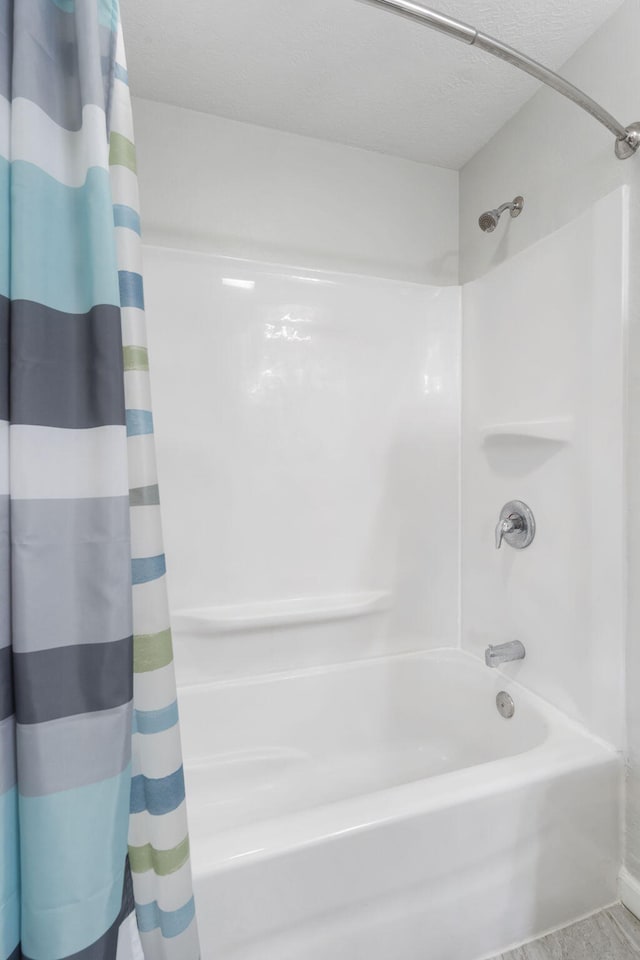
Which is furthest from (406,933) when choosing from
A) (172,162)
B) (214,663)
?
(172,162)

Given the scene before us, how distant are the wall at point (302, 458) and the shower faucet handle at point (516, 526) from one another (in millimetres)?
328

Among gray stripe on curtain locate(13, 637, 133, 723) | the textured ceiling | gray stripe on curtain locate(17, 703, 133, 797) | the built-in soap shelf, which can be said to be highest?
the textured ceiling

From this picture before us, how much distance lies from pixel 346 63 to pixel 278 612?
5.66 ft

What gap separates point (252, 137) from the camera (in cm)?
177

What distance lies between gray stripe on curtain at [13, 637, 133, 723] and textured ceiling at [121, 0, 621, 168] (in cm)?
160

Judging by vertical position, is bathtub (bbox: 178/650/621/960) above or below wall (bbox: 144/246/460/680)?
below

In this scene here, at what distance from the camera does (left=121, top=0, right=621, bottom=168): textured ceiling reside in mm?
1332

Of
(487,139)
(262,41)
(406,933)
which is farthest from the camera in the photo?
(487,139)

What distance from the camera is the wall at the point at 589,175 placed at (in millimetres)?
1249

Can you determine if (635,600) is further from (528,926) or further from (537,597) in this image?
(528,926)

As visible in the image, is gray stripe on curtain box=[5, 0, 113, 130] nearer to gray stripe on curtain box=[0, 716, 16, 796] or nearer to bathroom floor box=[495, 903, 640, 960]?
gray stripe on curtain box=[0, 716, 16, 796]

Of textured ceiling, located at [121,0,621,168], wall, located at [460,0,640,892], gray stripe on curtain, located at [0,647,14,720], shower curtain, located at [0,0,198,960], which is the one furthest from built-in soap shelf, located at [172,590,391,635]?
textured ceiling, located at [121,0,621,168]

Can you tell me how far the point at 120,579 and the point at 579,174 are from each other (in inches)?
63.3

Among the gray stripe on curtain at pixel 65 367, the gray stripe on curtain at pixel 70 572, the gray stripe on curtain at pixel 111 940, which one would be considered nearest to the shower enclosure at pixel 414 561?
the gray stripe on curtain at pixel 111 940
